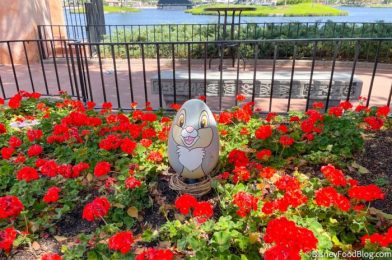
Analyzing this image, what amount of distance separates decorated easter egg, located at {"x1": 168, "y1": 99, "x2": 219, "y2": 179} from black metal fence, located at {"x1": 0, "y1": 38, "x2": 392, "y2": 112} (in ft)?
6.07

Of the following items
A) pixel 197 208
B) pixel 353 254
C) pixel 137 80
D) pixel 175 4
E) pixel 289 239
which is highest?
pixel 289 239

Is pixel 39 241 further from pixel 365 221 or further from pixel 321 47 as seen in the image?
pixel 321 47

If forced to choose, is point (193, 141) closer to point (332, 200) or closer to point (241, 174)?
point (241, 174)

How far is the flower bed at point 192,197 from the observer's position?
195cm

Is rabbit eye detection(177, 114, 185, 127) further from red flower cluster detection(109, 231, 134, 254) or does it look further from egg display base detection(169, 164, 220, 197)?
red flower cluster detection(109, 231, 134, 254)

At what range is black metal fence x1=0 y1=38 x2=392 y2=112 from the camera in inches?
177

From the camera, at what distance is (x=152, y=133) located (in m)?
3.22

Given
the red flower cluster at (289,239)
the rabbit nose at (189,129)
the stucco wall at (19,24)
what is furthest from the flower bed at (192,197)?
the stucco wall at (19,24)

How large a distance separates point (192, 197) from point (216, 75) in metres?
3.52

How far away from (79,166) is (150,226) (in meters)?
0.84

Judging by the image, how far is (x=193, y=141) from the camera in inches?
94.3

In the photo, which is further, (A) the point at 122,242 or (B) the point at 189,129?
(B) the point at 189,129

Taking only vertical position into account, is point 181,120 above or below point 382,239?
above

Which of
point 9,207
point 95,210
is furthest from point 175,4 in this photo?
point 95,210
